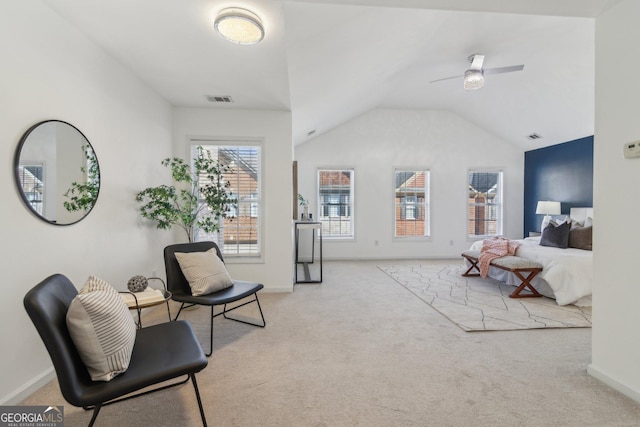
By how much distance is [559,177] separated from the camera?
6070 millimetres

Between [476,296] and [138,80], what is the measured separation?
15.2 feet

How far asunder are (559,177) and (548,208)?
2.44 feet

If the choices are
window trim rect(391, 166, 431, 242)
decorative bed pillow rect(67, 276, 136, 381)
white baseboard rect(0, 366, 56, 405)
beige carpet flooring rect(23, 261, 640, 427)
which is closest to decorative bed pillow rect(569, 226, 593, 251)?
beige carpet flooring rect(23, 261, 640, 427)

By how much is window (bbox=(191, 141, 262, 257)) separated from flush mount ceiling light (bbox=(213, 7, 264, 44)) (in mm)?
2070

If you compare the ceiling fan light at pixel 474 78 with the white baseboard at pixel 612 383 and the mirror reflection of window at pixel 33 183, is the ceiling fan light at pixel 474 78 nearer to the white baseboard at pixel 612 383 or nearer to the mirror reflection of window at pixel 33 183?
the white baseboard at pixel 612 383

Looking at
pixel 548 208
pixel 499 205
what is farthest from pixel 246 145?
pixel 499 205

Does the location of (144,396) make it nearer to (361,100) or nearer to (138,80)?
(138,80)

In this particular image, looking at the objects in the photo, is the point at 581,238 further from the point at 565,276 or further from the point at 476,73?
the point at 476,73

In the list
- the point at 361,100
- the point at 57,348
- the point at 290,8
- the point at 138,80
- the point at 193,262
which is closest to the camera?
the point at 57,348

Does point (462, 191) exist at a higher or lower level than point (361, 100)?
lower

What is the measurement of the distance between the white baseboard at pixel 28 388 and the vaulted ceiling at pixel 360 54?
93.1 inches

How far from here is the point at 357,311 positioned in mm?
3305

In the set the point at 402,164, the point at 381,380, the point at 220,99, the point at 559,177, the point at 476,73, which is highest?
the point at 476,73

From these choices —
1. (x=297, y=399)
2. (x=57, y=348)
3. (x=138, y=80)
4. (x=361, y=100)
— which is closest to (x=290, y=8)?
(x=138, y=80)
